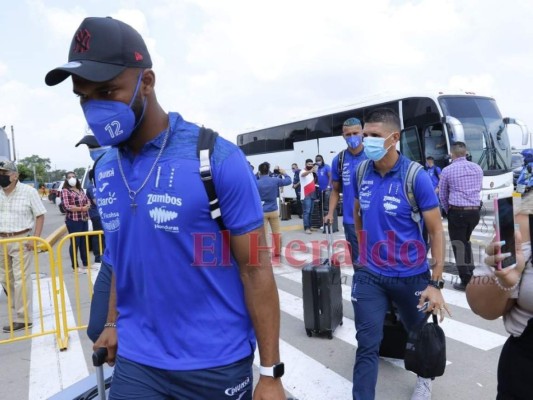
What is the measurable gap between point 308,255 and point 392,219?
21.3ft

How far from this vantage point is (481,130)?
13.5 m

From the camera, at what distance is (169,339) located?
1.67 m

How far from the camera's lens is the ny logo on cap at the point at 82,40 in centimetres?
158

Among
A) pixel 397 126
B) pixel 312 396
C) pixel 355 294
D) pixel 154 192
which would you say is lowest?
pixel 312 396

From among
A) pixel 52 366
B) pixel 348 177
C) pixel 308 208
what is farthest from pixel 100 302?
pixel 308 208

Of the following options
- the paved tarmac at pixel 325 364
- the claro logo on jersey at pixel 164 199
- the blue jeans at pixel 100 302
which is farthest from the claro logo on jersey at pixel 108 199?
the paved tarmac at pixel 325 364

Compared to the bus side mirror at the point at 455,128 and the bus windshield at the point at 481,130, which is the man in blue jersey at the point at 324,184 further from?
the bus windshield at the point at 481,130

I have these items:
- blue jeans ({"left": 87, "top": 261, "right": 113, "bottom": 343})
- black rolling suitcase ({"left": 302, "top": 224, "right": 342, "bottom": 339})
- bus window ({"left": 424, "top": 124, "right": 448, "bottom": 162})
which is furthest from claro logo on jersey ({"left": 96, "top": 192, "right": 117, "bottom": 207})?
bus window ({"left": 424, "top": 124, "right": 448, "bottom": 162})

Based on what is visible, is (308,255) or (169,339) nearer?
(169,339)

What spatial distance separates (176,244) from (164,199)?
17cm

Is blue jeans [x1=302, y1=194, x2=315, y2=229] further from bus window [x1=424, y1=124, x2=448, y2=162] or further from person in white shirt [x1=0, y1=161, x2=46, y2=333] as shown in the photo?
person in white shirt [x1=0, y1=161, x2=46, y2=333]

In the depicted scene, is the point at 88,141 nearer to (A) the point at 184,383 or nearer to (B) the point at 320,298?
(A) the point at 184,383

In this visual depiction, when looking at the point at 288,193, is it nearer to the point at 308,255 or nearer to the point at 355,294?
the point at 308,255

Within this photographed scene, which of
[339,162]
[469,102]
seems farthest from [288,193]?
[339,162]
